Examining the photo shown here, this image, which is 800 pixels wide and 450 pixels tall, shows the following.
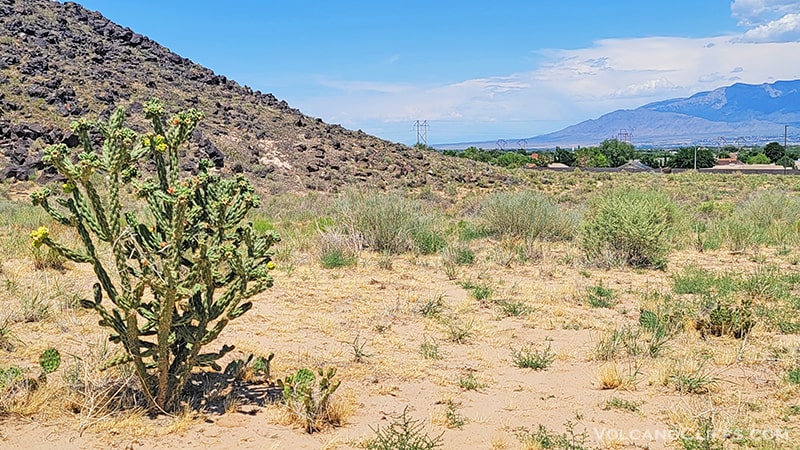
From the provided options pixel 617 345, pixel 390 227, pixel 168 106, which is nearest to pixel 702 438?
pixel 617 345

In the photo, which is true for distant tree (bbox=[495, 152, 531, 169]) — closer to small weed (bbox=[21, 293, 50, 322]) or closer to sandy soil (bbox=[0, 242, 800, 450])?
sandy soil (bbox=[0, 242, 800, 450])

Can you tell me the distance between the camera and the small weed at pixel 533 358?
20.3ft

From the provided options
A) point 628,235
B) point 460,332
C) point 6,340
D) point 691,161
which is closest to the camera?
point 6,340

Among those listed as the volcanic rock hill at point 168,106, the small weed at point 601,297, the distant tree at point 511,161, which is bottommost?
the small weed at point 601,297

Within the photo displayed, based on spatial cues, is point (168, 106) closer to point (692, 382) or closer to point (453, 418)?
point (453, 418)

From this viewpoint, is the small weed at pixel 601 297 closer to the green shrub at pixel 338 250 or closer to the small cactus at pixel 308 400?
the green shrub at pixel 338 250

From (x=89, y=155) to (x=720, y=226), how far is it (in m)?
13.2

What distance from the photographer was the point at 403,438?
4.38m

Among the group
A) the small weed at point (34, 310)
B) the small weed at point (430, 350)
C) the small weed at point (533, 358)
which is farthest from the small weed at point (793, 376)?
the small weed at point (34, 310)

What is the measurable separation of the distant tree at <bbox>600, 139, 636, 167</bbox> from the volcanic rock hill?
54.2 meters

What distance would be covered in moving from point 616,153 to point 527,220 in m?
86.3

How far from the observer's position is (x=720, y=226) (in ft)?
47.1

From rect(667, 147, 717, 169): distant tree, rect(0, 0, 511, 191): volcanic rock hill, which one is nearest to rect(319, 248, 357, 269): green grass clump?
rect(0, 0, 511, 191): volcanic rock hill

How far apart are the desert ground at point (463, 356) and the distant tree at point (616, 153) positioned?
83.5 metres
